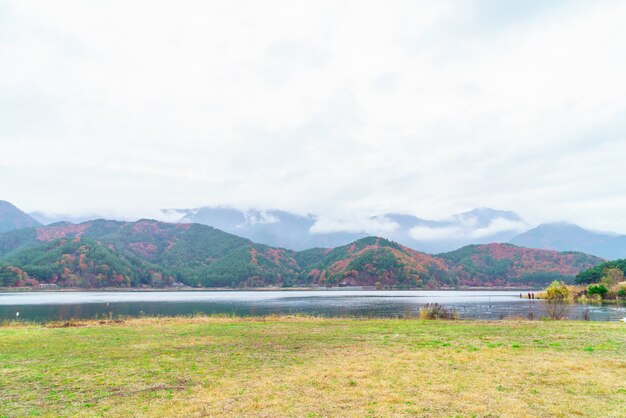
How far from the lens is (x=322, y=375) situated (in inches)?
506

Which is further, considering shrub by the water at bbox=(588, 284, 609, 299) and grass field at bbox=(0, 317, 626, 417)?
→ shrub by the water at bbox=(588, 284, 609, 299)

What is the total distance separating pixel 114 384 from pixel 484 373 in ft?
36.3

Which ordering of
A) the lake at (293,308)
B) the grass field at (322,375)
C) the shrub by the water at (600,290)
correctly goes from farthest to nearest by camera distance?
the shrub by the water at (600,290) < the lake at (293,308) < the grass field at (322,375)

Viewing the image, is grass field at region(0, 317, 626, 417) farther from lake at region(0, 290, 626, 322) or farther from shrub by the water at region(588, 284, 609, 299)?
shrub by the water at region(588, 284, 609, 299)

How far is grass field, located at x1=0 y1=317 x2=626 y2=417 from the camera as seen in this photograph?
9797 mm

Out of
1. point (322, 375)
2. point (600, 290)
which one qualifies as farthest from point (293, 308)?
point (322, 375)

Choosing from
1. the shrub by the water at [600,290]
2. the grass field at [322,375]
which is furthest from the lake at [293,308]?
the grass field at [322,375]

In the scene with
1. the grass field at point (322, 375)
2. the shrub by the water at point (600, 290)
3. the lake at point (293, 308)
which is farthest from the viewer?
the shrub by the water at point (600, 290)

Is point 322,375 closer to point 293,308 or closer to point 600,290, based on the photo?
point 293,308

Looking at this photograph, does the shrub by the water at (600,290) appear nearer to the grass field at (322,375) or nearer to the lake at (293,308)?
the lake at (293,308)

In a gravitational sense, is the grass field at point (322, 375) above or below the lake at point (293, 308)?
above

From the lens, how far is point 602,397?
1012cm

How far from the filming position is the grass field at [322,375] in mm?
9797

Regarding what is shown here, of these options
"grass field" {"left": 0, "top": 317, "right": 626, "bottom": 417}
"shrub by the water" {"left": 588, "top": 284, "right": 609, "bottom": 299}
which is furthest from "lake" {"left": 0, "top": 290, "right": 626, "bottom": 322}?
"grass field" {"left": 0, "top": 317, "right": 626, "bottom": 417}
